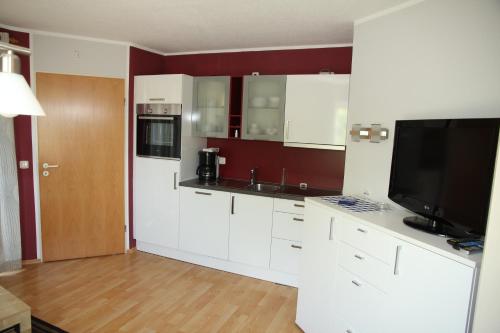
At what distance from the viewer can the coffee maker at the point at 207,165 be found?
382cm

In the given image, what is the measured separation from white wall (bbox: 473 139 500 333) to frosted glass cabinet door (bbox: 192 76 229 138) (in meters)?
2.77

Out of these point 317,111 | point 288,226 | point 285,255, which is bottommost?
point 285,255

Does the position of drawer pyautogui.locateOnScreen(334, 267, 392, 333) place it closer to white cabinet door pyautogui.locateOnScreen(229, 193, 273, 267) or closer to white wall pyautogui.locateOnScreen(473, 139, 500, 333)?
white wall pyautogui.locateOnScreen(473, 139, 500, 333)

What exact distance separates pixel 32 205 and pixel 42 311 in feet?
4.23

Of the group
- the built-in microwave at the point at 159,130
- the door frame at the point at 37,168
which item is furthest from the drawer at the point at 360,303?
the door frame at the point at 37,168

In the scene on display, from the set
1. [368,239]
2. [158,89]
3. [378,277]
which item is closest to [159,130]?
[158,89]

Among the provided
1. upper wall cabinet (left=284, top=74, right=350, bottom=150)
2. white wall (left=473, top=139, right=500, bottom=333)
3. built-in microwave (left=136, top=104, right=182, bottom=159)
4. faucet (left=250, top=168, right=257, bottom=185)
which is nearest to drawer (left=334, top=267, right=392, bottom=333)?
white wall (left=473, top=139, right=500, bottom=333)

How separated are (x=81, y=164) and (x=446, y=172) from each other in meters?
3.48

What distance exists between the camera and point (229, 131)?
3.69m

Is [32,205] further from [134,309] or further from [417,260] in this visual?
[417,260]

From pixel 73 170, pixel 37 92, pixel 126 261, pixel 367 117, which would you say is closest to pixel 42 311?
pixel 126 261

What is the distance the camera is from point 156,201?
12.5 ft

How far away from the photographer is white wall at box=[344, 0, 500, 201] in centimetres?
178

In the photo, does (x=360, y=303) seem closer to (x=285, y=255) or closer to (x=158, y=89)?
(x=285, y=255)
